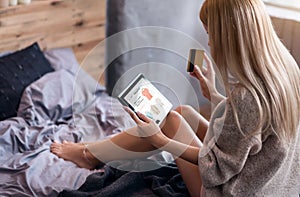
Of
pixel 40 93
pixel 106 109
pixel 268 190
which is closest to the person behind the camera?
pixel 268 190

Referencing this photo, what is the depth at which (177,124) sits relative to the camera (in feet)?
4.77

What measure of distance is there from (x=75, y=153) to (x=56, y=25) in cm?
89

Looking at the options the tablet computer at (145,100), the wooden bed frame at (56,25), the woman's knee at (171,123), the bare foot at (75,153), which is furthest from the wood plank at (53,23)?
the woman's knee at (171,123)

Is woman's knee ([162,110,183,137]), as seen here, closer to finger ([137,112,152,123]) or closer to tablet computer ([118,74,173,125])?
tablet computer ([118,74,173,125])

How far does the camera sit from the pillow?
1925mm

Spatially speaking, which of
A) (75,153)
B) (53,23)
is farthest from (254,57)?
(53,23)

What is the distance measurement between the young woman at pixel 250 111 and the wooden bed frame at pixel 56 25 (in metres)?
1.20

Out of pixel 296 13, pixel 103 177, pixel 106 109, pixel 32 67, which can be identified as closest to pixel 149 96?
pixel 103 177

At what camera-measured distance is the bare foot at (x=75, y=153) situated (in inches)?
63.9

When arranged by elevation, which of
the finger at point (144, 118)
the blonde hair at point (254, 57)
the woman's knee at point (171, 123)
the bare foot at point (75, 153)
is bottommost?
the bare foot at point (75, 153)

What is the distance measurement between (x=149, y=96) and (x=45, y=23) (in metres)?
1.01

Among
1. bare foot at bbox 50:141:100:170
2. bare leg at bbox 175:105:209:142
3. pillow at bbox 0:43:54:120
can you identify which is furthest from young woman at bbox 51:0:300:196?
pillow at bbox 0:43:54:120

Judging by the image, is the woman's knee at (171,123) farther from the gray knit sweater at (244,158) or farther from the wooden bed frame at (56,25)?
the wooden bed frame at (56,25)

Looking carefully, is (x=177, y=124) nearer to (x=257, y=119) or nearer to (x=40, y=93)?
(x=257, y=119)
